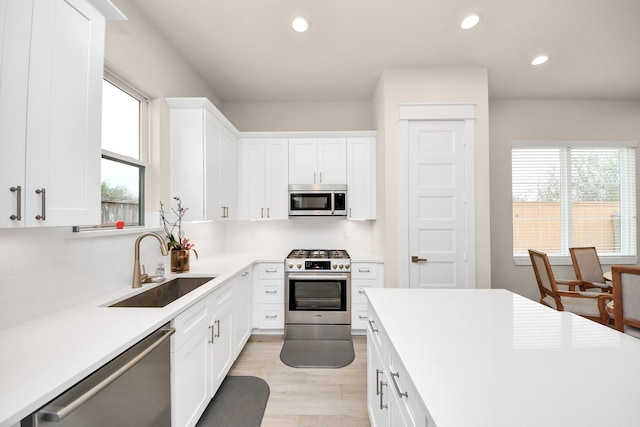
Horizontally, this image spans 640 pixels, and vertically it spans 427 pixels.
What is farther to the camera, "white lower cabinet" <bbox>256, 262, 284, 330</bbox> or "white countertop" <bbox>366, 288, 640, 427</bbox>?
"white lower cabinet" <bbox>256, 262, 284, 330</bbox>

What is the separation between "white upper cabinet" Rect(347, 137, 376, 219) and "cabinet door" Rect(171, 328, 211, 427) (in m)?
2.21

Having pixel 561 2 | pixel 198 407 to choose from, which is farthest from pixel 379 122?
pixel 198 407

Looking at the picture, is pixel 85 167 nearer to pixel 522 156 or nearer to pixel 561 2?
pixel 561 2

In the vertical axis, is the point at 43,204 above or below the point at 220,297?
above

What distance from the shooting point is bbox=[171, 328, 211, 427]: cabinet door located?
1444 mm

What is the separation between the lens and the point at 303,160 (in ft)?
11.3

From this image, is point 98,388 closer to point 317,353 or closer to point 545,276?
point 317,353

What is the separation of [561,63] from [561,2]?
1088mm

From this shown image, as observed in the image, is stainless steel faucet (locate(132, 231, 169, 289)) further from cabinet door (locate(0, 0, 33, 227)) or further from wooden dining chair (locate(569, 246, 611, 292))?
wooden dining chair (locate(569, 246, 611, 292))

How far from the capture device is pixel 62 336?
3.68ft

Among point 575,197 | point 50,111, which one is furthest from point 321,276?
point 575,197

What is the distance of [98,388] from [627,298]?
10.3ft

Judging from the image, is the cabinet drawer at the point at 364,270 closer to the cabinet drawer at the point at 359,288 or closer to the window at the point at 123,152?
the cabinet drawer at the point at 359,288

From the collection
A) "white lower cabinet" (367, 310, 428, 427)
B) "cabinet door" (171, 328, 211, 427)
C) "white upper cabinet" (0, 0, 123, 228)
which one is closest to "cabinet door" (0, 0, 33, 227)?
"white upper cabinet" (0, 0, 123, 228)
